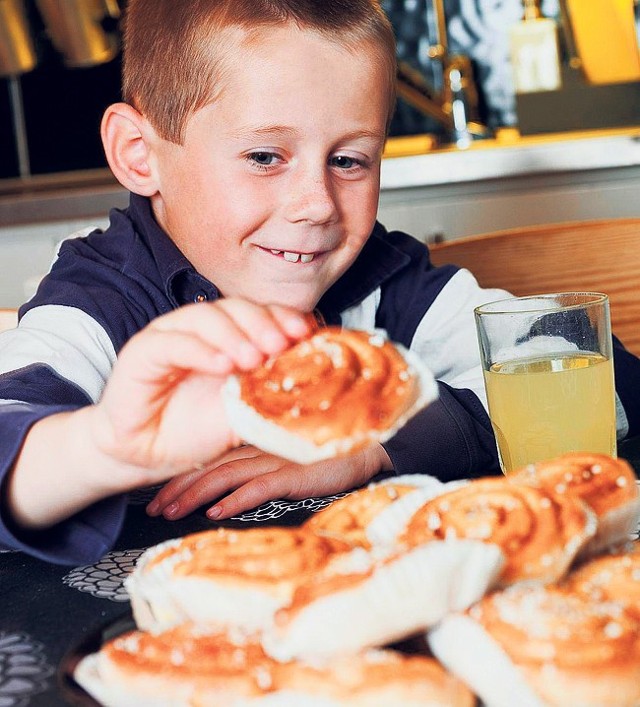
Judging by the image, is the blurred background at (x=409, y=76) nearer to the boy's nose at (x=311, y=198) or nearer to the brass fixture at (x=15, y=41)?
the brass fixture at (x=15, y=41)

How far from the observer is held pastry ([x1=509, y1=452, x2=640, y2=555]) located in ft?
Answer: 1.73

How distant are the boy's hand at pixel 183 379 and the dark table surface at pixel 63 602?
3.4 inches

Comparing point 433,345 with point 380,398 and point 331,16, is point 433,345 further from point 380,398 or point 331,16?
point 380,398

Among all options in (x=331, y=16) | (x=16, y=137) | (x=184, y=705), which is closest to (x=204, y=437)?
(x=184, y=705)

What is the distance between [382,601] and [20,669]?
0.22 metres

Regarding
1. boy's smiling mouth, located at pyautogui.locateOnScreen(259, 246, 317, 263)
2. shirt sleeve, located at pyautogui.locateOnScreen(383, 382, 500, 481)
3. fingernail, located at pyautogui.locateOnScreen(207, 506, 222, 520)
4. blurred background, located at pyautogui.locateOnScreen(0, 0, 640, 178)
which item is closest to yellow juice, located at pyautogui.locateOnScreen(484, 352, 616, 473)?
shirt sleeve, located at pyautogui.locateOnScreen(383, 382, 500, 481)

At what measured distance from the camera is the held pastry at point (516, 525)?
0.47 meters

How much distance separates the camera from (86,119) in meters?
3.28

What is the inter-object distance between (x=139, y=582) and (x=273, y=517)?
0.30m

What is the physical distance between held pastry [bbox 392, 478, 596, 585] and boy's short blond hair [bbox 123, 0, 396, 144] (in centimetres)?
65

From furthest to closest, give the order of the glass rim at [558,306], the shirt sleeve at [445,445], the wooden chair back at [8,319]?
the wooden chair back at [8,319]
the shirt sleeve at [445,445]
the glass rim at [558,306]

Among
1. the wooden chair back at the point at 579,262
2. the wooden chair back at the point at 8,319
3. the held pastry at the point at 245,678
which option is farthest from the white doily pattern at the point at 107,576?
the wooden chair back at the point at 579,262

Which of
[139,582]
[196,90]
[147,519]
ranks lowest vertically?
[147,519]

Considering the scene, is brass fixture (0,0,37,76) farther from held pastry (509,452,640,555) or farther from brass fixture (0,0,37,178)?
held pastry (509,452,640,555)
